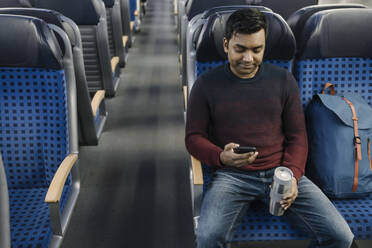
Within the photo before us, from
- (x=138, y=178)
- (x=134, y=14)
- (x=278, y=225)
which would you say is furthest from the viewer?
(x=134, y=14)

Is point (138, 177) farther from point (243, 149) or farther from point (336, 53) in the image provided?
point (336, 53)

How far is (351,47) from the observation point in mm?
1926

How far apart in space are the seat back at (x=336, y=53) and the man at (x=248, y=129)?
31 cm

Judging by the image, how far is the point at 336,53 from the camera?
194 centimetres

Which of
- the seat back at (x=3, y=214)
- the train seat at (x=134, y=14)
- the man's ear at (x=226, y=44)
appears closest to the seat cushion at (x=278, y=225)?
the man's ear at (x=226, y=44)

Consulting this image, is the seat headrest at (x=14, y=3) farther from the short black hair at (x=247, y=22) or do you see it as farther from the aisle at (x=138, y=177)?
the short black hair at (x=247, y=22)

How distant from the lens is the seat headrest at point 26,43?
1.67m

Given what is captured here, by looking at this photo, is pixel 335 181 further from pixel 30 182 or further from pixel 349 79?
pixel 30 182

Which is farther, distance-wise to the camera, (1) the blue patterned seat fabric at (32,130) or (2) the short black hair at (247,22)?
(1) the blue patterned seat fabric at (32,130)

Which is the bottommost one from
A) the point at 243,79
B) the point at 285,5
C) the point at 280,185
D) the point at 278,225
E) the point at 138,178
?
the point at 138,178

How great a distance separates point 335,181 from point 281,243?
0.63 meters

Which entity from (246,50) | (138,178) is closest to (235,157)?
(246,50)

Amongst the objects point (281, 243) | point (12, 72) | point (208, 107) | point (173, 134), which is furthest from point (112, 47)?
point (281, 243)

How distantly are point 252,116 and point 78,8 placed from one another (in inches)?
90.9
